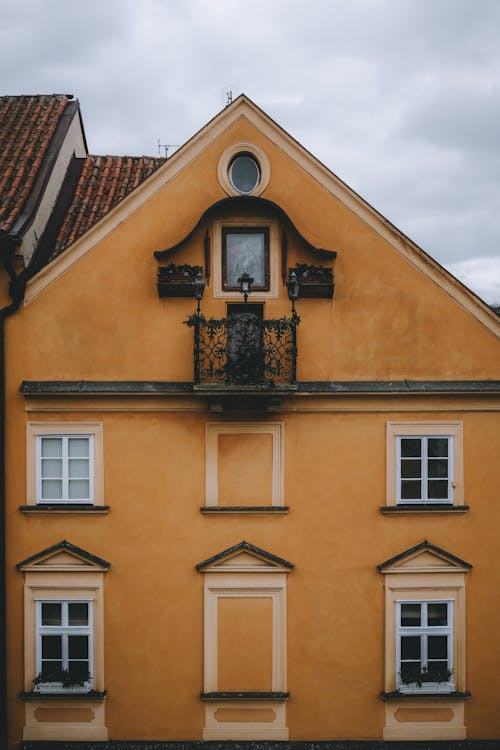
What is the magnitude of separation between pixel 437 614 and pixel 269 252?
7237 mm

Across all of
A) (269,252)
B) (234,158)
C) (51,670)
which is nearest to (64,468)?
(51,670)

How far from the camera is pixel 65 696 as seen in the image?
484 inches

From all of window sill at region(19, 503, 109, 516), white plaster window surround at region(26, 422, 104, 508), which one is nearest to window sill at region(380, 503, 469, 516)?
window sill at region(19, 503, 109, 516)

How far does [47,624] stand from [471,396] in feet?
28.5

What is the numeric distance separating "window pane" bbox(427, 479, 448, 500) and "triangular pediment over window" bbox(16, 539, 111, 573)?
19.5 ft

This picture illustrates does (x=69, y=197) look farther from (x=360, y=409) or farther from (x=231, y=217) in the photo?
(x=360, y=409)

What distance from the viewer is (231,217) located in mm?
12258

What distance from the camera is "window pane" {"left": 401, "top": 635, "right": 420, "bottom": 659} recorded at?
1252 centimetres

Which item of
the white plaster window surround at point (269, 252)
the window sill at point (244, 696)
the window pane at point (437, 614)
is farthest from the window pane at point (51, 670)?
the white plaster window surround at point (269, 252)

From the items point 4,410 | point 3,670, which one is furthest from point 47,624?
point 4,410

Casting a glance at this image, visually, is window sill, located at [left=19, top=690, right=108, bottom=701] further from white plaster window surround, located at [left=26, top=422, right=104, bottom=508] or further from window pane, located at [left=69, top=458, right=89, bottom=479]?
window pane, located at [left=69, top=458, right=89, bottom=479]

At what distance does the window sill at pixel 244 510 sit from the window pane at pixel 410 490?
2.16m

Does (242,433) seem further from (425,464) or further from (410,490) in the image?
(425,464)

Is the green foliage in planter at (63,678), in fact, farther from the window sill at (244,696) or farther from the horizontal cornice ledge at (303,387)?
the horizontal cornice ledge at (303,387)
